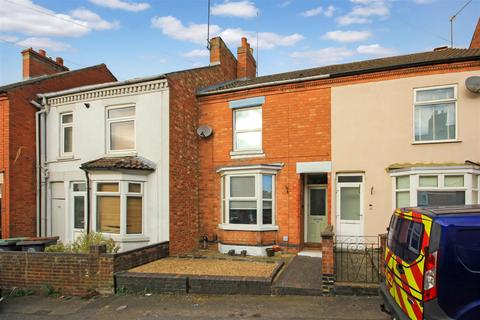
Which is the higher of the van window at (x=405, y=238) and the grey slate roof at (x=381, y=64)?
the grey slate roof at (x=381, y=64)

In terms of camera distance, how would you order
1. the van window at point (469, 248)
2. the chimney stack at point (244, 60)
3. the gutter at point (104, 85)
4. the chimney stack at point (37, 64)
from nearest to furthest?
1. the van window at point (469, 248)
2. the gutter at point (104, 85)
3. the chimney stack at point (37, 64)
4. the chimney stack at point (244, 60)

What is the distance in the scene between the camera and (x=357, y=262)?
332 inches

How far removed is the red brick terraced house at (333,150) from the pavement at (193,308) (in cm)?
386

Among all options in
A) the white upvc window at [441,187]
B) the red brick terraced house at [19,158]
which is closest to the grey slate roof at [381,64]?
the white upvc window at [441,187]

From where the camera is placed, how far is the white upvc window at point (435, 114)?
362 inches

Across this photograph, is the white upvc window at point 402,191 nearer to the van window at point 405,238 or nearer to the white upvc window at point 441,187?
the white upvc window at point 441,187

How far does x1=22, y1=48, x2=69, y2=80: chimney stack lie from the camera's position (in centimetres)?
1445

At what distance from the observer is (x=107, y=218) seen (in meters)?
10.3

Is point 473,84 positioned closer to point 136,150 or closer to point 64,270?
point 136,150

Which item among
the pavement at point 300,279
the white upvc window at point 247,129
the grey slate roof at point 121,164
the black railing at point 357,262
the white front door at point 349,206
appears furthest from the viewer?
the white upvc window at point 247,129

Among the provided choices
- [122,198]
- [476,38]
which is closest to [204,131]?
[122,198]

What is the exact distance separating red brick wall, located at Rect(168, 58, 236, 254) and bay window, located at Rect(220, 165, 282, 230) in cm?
113

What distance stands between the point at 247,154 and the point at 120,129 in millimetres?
4273

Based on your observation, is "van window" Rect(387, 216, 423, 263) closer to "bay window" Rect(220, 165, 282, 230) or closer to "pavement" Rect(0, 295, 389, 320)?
"pavement" Rect(0, 295, 389, 320)
